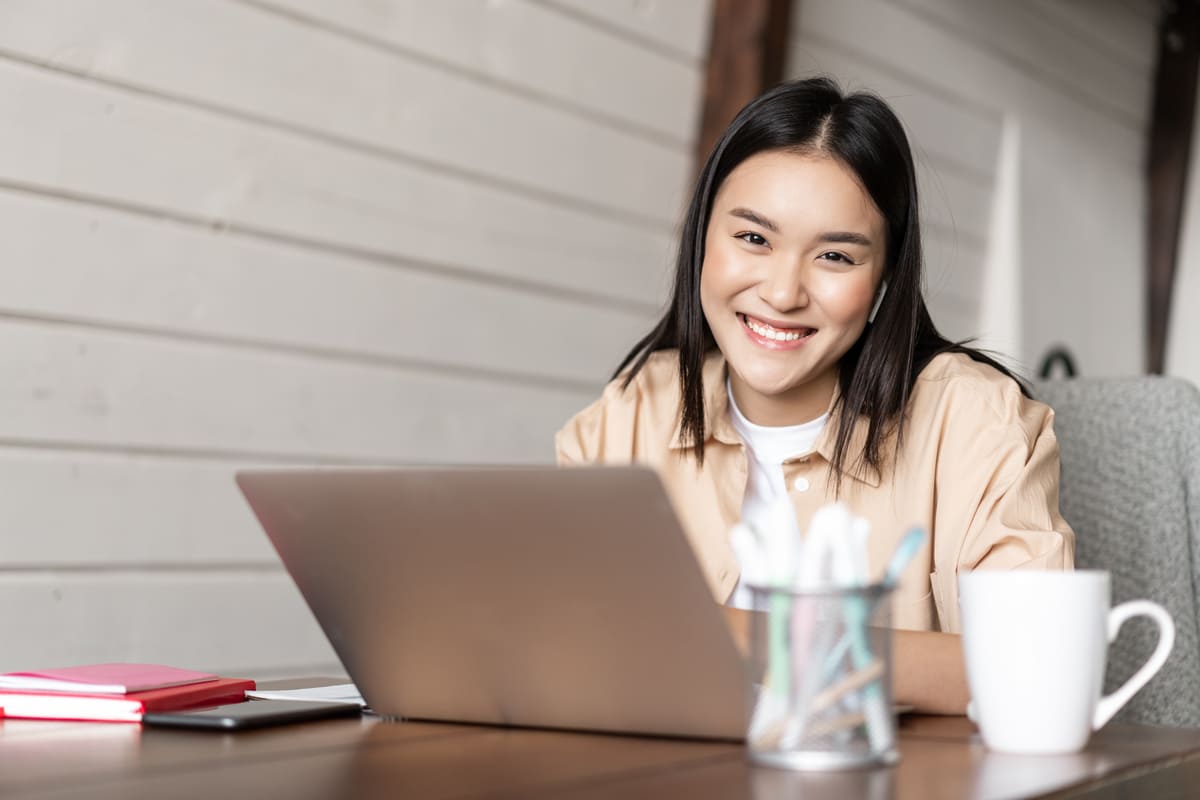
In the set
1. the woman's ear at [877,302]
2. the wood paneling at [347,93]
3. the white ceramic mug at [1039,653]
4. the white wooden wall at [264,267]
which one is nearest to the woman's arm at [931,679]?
the white ceramic mug at [1039,653]

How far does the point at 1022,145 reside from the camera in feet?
11.5

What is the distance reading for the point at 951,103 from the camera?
3236 mm

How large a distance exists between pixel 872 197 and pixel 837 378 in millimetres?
215

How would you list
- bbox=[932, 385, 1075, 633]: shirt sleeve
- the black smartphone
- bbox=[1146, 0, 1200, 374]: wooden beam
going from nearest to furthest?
the black smartphone < bbox=[932, 385, 1075, 633]: shirt sleeve < bbox=[1146, 0, 1200, 374]: wooden beam

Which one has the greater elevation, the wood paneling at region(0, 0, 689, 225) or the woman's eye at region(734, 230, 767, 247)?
the wood paneling at region(0, 0, 689, 225)

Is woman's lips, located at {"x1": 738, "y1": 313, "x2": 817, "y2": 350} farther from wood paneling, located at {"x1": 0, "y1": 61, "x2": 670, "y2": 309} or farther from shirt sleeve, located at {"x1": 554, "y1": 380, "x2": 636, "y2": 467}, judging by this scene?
wood paneling, located at {"x1": 0, "y1": 61, "x2": 670, "y2": 309}

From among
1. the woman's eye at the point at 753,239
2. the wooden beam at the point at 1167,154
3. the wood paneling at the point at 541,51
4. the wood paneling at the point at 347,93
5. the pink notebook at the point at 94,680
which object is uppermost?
the wooden beam at the point at 1167,154

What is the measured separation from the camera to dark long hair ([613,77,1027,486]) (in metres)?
1.41

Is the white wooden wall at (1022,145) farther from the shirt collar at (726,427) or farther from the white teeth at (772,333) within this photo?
the white teeth at (772,333)

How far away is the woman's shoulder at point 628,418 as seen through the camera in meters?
1.59

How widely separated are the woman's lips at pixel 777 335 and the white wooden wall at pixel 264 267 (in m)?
0.74

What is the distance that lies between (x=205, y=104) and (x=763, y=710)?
51.5 inches

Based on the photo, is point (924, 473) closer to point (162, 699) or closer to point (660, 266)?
point (162, 699)

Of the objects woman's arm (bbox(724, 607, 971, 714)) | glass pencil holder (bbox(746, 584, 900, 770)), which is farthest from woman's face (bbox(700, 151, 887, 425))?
glass pencil holder (bbox(746, 584, 900, 770))
